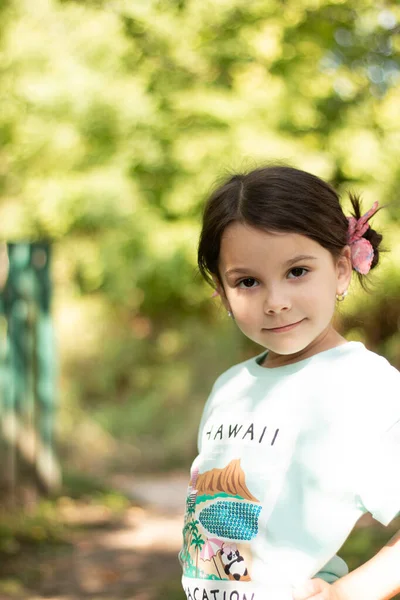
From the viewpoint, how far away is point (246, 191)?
1646 millimetres

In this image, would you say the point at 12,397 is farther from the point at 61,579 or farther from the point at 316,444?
the point at 316,444

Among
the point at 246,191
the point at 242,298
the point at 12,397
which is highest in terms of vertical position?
the point at 12,397

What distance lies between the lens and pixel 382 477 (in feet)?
4.64

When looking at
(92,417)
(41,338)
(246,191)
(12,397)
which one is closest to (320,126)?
(41,338)

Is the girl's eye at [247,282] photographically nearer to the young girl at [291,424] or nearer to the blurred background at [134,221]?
the young girl at [291,424]

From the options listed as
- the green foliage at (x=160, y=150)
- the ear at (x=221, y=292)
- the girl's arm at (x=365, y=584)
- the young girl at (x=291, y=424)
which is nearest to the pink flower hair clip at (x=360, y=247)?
the young girl at (x=291, y=424)

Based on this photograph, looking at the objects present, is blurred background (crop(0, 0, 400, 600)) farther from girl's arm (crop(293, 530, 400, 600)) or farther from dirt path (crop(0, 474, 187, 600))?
girl's arm (crop(293, 530, 400, 600))

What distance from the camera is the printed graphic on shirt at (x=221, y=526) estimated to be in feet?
4.91

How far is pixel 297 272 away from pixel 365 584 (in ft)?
1.83

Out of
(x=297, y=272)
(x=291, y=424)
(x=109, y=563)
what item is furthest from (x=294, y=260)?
(x=109, y=563)

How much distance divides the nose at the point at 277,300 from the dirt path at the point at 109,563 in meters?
3.06

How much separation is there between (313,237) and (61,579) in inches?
148

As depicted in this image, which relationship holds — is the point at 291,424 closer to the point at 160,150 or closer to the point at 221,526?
the point at 221,526

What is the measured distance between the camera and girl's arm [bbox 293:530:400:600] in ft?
4.57
